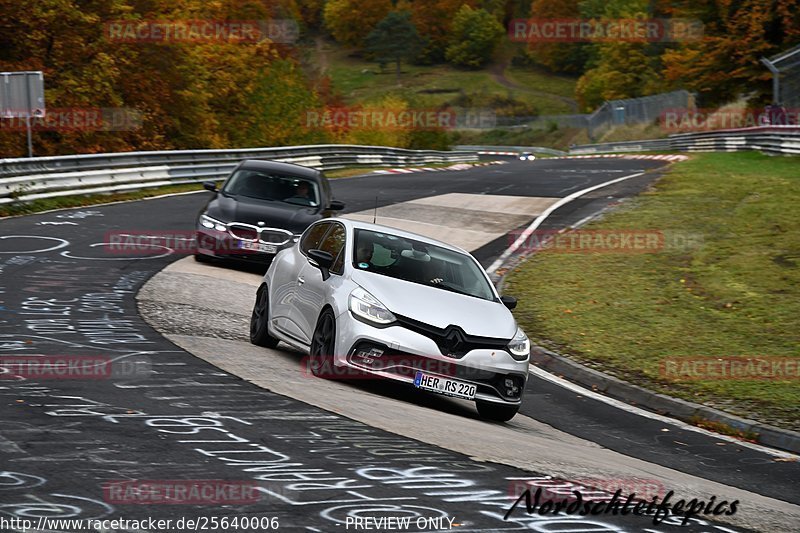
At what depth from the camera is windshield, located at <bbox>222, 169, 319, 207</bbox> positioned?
18.7 m

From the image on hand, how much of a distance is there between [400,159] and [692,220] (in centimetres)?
3069

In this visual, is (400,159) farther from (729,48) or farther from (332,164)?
(729,48)

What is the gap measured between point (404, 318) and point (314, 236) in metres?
2.63

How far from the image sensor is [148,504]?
5.88 meters

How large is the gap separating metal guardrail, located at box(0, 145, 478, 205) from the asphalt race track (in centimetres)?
984

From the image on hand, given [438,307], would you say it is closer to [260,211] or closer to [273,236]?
[273,236]

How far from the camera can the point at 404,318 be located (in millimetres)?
10078

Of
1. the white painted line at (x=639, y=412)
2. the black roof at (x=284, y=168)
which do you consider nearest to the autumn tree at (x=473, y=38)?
the black roof at (x=284, y=168)

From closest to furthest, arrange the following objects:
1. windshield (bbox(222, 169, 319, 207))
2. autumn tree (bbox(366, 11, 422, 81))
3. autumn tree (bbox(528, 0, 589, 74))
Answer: windshield (bbox(222, 169, 319, 207)) → autumn tree (bbox(528, 0, 589, 74)) → autumn tree (bbox(366, 11, 422, 81))

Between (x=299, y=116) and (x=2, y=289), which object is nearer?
(x=2, y=289)

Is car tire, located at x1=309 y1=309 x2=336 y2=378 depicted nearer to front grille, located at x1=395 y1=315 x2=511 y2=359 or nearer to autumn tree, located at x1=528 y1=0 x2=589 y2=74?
front grille, located at x1=395 y1=315 x2=511 y2=359

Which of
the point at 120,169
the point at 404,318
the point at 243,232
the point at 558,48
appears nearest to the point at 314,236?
the point at 404,318

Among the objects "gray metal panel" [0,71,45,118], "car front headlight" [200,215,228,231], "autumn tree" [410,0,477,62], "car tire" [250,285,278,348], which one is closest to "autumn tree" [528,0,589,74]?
"autumn tree" [410,0,477,62]

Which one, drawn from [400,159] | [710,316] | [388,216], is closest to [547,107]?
[400,159]
